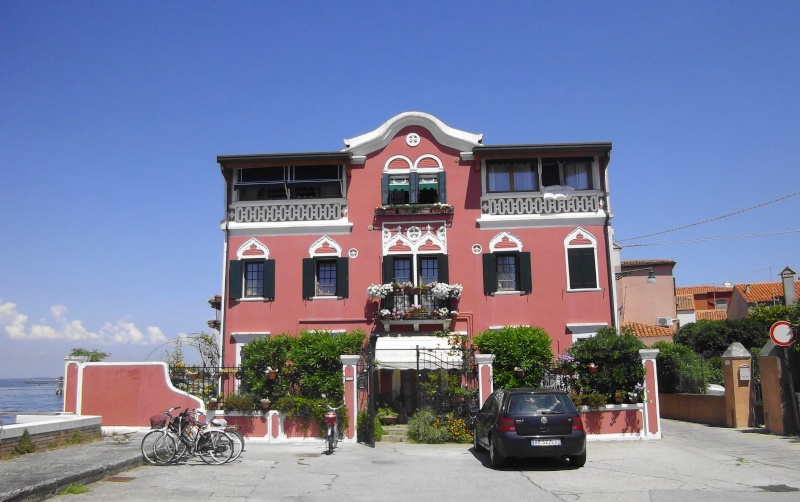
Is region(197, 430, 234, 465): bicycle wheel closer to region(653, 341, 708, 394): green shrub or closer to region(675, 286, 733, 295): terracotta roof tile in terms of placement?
region(653, 341, 708, 394): green shrub

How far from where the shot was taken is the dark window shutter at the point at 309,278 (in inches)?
986

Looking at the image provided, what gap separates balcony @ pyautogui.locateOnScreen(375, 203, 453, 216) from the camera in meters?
25.0

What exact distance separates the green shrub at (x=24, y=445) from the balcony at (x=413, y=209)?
13.6m

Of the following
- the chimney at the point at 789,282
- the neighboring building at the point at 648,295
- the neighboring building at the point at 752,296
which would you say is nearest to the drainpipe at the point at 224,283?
the neighboring building at the point at 648,295

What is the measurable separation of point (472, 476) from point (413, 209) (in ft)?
42.7

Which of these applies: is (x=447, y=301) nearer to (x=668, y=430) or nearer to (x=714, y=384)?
(x=668, y=430)

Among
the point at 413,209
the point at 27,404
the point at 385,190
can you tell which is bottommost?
the point at 27,404

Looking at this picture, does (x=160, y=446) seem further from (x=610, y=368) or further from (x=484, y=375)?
(x=610, y=368)

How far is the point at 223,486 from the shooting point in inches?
480

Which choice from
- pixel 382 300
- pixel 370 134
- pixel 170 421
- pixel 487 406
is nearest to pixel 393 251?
pixel 382 300

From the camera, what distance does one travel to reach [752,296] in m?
56.7

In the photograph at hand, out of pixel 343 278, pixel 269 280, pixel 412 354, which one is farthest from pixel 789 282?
pixel 269 280

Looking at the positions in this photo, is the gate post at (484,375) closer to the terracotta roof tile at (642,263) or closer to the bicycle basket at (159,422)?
the bicycle basket at (159,422)

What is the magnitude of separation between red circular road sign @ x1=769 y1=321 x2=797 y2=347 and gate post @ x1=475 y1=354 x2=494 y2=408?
23.6ft
